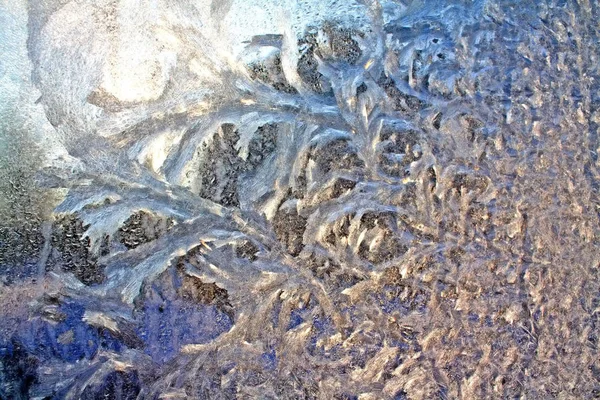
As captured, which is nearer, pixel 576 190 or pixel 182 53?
pixel 182 53

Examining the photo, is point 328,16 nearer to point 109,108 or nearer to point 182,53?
point 182,53

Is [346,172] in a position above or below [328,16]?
below

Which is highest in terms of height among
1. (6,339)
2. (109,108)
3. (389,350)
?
(109,108)

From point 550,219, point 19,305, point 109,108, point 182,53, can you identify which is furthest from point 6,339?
point 550,219

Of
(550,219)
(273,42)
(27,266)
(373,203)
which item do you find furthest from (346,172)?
(27,266)

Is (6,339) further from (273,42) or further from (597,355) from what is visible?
(597,355)

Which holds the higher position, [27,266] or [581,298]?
[27,266]
